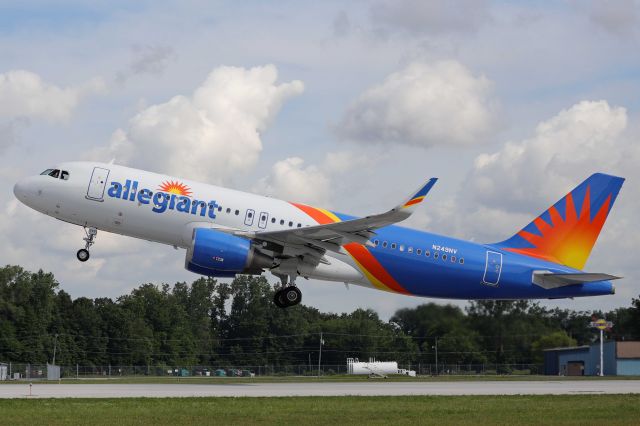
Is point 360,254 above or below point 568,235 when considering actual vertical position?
below

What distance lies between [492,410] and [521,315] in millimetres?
26244

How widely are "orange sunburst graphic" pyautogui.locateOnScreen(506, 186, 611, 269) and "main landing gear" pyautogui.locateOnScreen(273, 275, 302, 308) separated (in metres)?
11.5

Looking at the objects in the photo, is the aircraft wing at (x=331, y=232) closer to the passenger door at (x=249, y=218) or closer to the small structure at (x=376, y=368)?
the passenger door at (x=249, y=218)

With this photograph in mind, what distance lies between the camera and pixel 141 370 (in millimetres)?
106125

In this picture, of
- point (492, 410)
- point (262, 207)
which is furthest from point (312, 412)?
point (262, 207)

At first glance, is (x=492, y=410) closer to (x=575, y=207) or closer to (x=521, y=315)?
(x=575, y=207)

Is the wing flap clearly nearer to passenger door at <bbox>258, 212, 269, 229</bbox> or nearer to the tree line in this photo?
passenger door at <bbox>258, 212, 269, 229</bbox>

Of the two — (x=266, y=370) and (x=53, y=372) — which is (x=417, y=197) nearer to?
(x=53, y=372)

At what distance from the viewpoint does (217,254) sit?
4372 centimetres

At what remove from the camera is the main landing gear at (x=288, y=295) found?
46719 millimetres

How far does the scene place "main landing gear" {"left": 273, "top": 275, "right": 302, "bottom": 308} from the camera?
46.7 m

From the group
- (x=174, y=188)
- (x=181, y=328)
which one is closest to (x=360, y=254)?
(x=174, y=188)

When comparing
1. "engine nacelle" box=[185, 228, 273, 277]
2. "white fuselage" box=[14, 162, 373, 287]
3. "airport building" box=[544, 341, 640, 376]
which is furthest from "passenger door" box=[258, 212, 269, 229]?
"airport building" box=[544, 341, 640, 376]

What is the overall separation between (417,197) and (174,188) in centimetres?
1138
